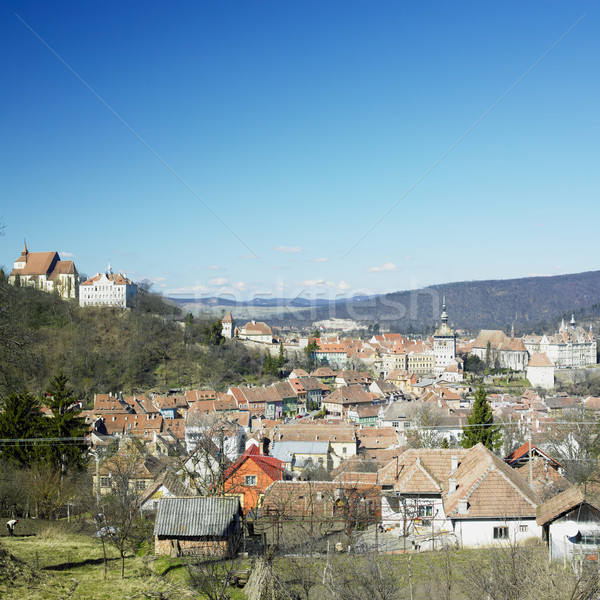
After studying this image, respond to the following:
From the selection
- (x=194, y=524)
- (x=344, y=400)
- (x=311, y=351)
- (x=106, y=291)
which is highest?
(x=106, y=291)

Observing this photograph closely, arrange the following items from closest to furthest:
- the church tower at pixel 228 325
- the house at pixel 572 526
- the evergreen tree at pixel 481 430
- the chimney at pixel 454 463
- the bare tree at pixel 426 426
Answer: the house at pixel 572 526 → the chimney at pixel 454 463 → the evergreen tree at pixel 481 430 → the bare tree at pixel 426 426 → the church tower at pixel 228 325

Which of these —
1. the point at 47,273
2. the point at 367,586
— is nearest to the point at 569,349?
the point at 47,273

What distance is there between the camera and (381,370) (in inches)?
3420

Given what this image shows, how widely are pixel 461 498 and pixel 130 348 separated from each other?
1969 inches

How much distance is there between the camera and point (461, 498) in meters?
14.0

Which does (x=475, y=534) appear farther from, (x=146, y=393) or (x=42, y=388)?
(x=146, y=393)

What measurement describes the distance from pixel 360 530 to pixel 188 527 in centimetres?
423

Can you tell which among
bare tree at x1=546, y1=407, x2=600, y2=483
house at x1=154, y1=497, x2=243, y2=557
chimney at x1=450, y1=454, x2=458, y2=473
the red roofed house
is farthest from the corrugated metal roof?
bare tree at x1=546, y1=407, x2=600, y2=483

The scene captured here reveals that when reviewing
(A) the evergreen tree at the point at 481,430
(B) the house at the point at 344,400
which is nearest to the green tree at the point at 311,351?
(B) the house at the point at 344,400

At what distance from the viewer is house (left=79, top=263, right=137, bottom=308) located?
67.6 m

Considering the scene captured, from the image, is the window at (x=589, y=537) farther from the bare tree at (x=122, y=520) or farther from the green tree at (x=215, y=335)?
the green tree at (x=215, y=335)

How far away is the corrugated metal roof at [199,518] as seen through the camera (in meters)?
13.0

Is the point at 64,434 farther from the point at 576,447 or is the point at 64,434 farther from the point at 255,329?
the point at 255,329

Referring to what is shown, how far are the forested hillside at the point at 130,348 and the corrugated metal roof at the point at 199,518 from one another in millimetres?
39811
